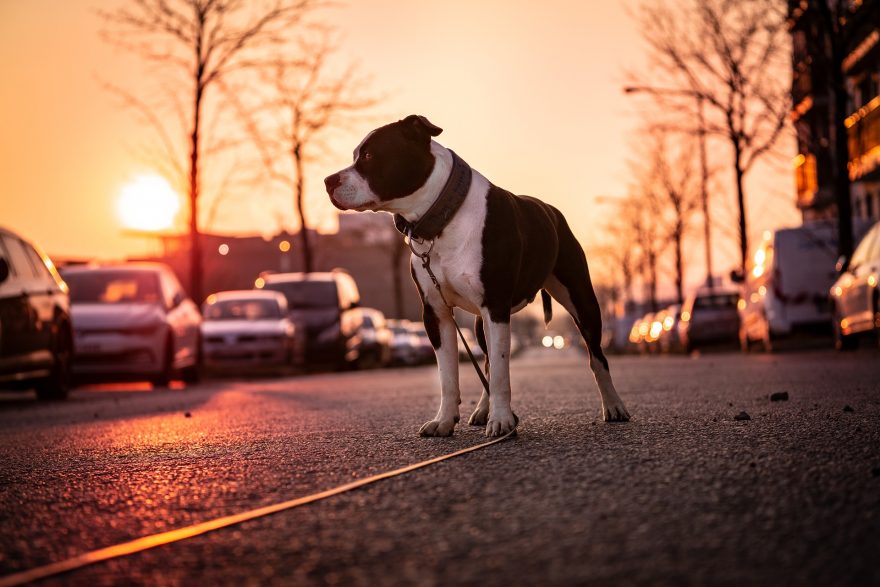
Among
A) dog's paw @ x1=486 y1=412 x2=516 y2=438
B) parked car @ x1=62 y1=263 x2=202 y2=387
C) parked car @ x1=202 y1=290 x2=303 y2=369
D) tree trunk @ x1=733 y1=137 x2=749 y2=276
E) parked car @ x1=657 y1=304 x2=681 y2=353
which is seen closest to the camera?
dog's paw @ x1=486 y1=412 x2=516 y2=438

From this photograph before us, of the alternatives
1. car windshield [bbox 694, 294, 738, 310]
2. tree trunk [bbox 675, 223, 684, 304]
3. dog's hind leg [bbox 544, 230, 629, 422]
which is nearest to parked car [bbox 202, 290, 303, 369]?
car windshield [bbox 694, 294, 738, 310]

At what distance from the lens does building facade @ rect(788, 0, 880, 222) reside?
1008 inches

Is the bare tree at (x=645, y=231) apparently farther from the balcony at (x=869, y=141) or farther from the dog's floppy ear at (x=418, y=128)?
the dog's floppy ear at (x=418, y=128)

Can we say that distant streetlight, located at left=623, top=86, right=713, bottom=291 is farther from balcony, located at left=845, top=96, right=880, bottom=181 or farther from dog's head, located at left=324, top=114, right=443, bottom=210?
dog's head, located at left=324, top=114, right=443, bottom=210

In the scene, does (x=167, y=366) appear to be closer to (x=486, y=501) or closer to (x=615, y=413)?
(x=615, y=413)

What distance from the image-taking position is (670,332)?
132ft

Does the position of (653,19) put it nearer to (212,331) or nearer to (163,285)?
(212,331)

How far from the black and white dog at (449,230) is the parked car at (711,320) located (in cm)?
2796

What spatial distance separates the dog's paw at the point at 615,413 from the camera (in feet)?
21.7

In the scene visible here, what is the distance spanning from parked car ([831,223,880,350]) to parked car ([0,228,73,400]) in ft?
33.3

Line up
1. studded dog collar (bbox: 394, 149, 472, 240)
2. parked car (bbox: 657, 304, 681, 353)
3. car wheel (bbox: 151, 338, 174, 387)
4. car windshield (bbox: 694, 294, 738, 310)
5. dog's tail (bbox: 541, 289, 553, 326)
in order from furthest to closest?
parked car (bbox: 657, 304, 681, 353)
car windshield (bbox: 694, 294, 738, 310)
car wheel (bbox: 151, 338, 174, 387)
dog's tail (bbox: 541, 289, 553, 326)
studded dog collar (bbox: 394, 149, 472, 240)

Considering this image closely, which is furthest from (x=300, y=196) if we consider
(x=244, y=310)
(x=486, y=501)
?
(x=486, y=501)

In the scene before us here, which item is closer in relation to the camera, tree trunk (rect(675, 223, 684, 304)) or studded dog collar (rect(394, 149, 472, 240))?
studded dog collar (rect(394, 149, 472, 240))

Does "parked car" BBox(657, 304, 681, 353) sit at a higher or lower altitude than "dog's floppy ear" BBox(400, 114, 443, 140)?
lower
